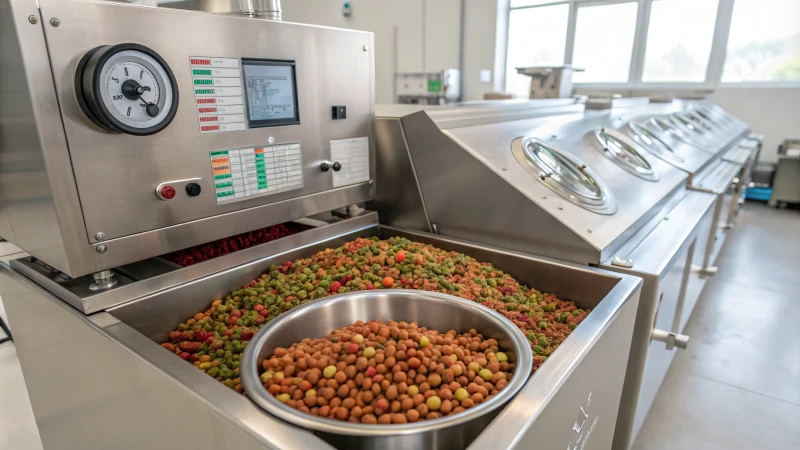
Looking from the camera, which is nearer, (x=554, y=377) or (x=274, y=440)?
(x=274, y=440)

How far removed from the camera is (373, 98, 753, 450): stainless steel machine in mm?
1185

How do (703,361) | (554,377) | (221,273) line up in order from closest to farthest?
(554,377) < (221,273) < (703,361)

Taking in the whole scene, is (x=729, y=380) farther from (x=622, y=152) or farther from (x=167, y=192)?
(x=167, y=192)

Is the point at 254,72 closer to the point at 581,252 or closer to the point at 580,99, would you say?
the point at 581,252

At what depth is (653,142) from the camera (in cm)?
248

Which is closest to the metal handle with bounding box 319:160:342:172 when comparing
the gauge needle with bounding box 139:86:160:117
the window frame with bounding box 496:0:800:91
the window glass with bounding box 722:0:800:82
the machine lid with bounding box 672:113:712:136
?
the gauge needle with bounding box 139:86:160:117

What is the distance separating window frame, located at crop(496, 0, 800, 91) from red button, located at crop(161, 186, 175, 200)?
6577 mm

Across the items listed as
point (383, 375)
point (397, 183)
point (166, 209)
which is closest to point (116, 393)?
point (166, 209)

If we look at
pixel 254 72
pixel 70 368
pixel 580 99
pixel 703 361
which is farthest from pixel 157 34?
pixel 580 99

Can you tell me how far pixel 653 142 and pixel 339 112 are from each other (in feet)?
6.55

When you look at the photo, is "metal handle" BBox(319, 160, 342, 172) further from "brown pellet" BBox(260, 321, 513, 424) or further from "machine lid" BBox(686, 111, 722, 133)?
"machine lid" BBox(686, 111, 722, 133)

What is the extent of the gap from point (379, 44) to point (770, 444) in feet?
22.7

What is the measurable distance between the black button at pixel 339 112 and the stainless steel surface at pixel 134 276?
33 cm

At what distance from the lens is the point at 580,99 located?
3.05 metres
